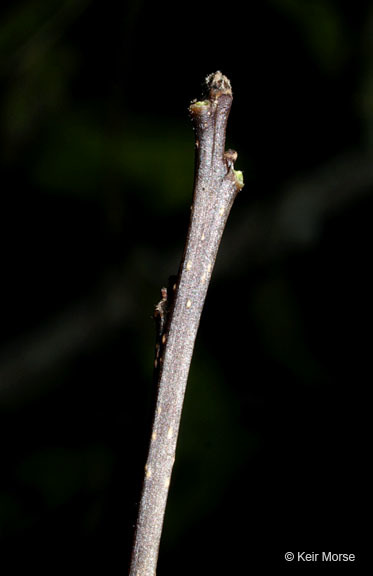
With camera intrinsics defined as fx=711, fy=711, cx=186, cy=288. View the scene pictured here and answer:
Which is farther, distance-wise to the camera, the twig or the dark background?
the dark background

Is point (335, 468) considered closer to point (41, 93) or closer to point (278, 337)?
point (278, 337)

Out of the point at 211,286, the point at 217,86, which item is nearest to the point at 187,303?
the point at 217,86

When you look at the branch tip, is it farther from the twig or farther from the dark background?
the dark background

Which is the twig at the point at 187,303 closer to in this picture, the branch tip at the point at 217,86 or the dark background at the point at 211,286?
the branch tip at the point at 217,86

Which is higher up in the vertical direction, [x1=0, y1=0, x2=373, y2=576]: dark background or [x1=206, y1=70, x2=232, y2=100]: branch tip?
[x1=0, y1=0, x2=373, y2=576]: dark background

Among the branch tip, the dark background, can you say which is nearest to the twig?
the branch tip

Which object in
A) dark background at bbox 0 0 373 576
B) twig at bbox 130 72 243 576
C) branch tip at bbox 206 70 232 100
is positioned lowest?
twig at bbox 130 72 243 576

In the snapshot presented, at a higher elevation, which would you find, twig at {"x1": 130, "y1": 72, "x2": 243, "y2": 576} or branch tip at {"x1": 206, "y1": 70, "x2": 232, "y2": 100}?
branch tip at {"x1": 206, "y1": 70, "x2": 232, "y2": 100}
